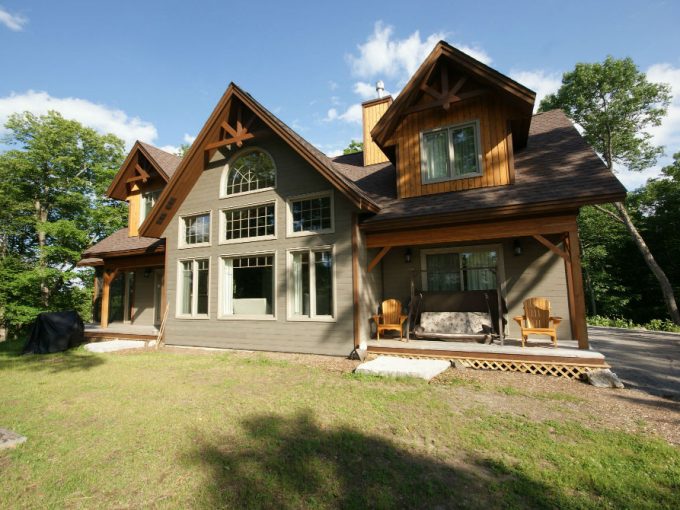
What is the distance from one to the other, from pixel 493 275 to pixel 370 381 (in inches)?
189

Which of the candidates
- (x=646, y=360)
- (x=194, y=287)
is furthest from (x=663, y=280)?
(x=194, y=287)

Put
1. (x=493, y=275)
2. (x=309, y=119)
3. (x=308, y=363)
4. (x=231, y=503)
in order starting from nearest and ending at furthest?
(x=231, y=503) → (x=308, y=363) → (x=493, y=275) → (x=309, y=119)

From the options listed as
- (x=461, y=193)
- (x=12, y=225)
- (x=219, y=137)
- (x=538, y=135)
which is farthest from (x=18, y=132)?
(x=538, y=135)

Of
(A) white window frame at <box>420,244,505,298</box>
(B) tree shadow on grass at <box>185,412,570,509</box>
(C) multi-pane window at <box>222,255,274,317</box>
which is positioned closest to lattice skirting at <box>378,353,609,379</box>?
(A) white window frame at <box>420,244,505,298</box>

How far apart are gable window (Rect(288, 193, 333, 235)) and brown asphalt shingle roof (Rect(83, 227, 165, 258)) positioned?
5.31 metres

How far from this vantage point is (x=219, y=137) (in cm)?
1034

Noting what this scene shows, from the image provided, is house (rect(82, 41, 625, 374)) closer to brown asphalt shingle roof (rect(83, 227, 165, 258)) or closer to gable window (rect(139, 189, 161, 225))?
brown asphalt shingle roof (rect(83, 227, 165, 258))

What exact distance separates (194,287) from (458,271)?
26.3ft

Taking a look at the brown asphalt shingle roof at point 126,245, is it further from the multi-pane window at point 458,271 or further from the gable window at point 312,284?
the multi-pane window at point 458,271

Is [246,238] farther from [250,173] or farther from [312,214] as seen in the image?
[312,214]

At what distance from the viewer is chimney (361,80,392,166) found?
1217 cm

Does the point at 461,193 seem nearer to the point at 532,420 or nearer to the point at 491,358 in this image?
the point at 491,358

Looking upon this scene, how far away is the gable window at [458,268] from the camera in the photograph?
28.8 feet

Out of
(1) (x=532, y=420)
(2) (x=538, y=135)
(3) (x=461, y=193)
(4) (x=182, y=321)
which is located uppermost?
(2) (x=538, y=135)
